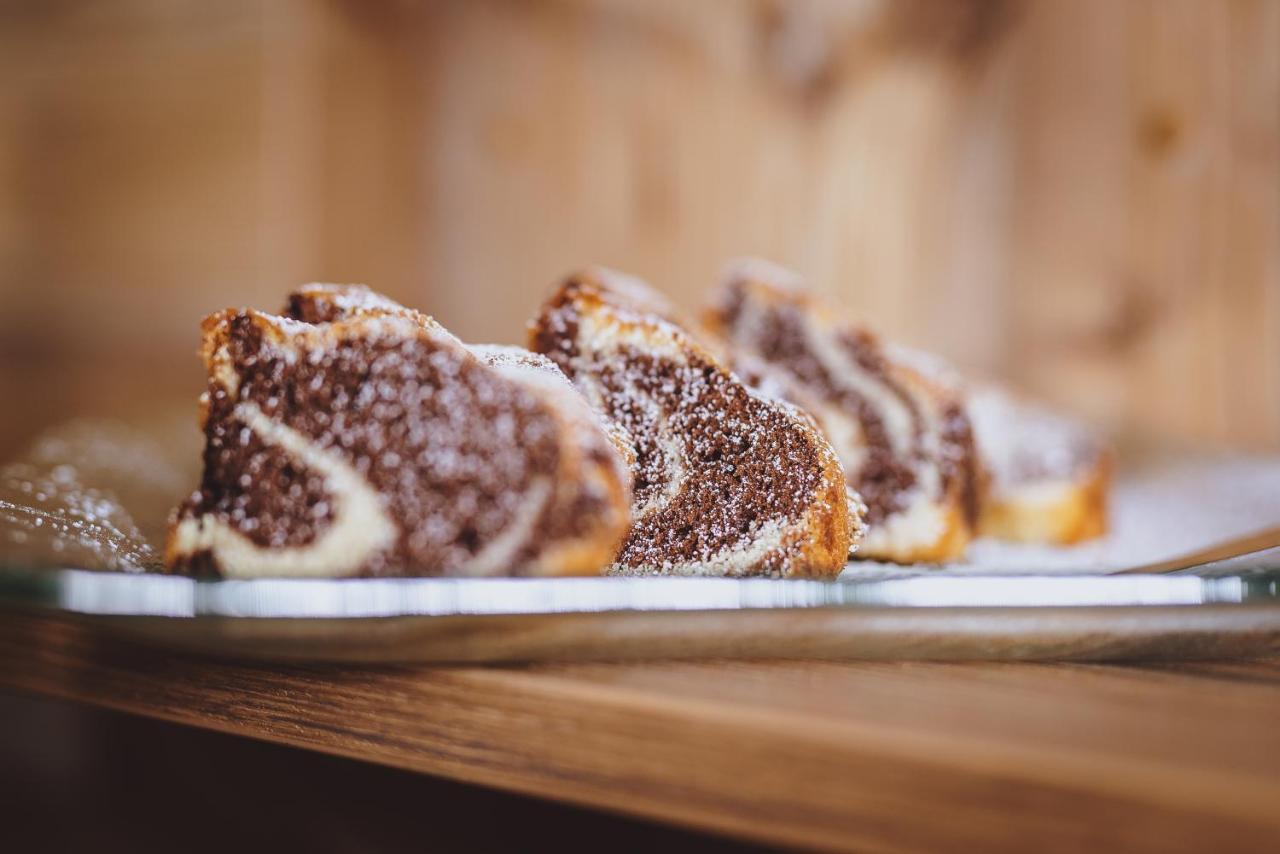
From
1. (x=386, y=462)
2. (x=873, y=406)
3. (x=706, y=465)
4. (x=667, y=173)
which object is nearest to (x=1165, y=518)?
(x=873, y=406)

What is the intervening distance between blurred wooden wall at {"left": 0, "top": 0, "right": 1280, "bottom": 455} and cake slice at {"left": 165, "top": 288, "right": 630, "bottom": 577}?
73.8 inches

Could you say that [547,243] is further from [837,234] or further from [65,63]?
[65,63]

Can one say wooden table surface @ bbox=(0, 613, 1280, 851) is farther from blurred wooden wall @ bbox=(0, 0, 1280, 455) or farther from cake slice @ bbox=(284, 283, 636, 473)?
blurred wooden wall @ bbox=(0, 0, 1280, 455)

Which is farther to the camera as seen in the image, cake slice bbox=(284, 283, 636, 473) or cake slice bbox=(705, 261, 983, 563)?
cake slice bbox=(705, 261, 983, 563)

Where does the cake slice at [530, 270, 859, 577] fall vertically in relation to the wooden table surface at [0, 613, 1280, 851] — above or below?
above

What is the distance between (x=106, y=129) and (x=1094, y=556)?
110 inches

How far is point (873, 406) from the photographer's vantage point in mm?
1411

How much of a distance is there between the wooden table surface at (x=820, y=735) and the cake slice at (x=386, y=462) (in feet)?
0.29

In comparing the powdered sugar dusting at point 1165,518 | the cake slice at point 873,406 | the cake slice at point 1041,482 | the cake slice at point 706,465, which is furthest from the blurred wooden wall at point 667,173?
the cake slice at point 706,465

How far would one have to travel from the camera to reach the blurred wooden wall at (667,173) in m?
2.35

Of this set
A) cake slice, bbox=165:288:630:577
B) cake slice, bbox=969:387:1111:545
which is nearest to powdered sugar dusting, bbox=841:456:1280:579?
cake slice, bbox=969:387:1111:545

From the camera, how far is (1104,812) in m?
0.57

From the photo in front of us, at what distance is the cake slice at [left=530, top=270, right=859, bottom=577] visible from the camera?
948 mm

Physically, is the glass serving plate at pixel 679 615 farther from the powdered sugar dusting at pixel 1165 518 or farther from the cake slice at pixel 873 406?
the cake slice at pixel 873 406
